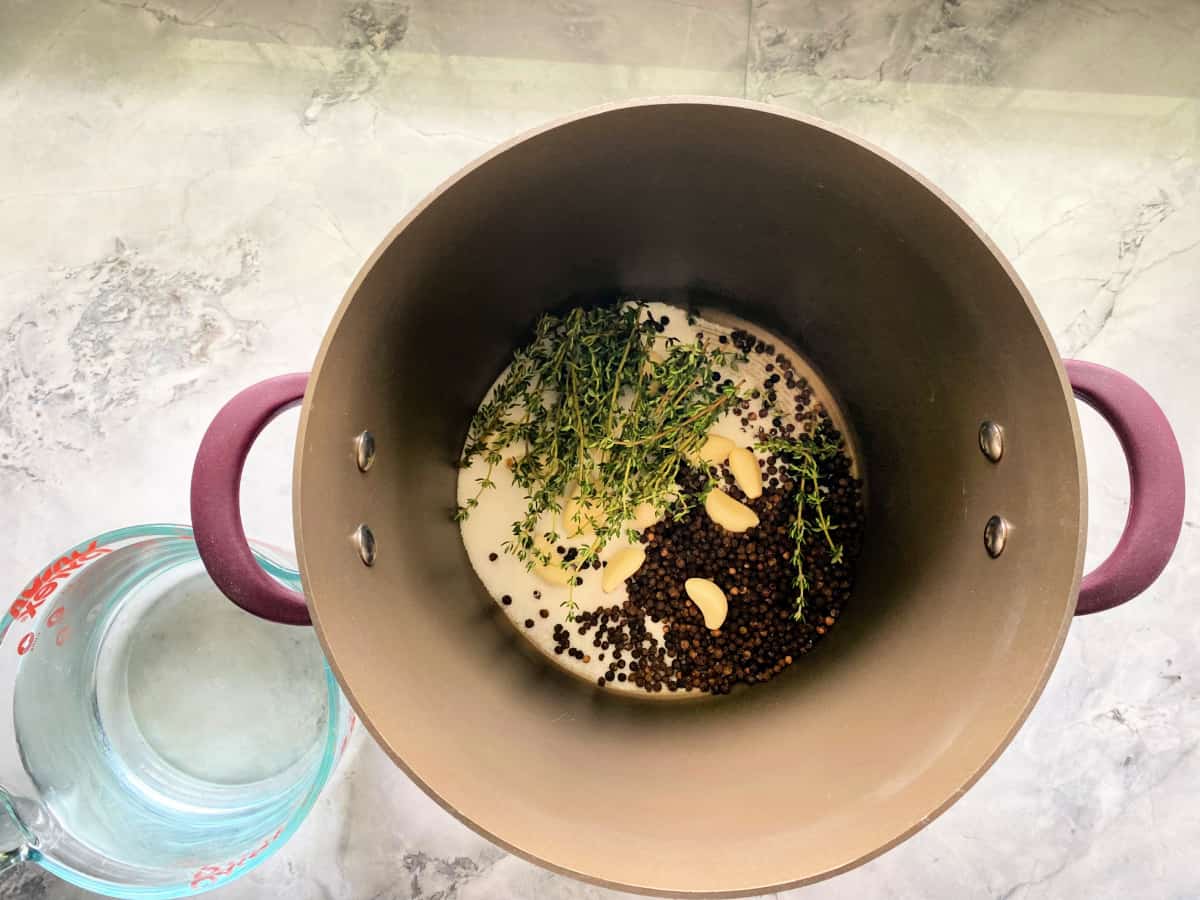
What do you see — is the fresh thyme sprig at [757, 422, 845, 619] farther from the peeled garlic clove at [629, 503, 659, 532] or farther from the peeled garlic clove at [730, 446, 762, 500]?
the peeled garlic clove at [629, 503, 659, 532]

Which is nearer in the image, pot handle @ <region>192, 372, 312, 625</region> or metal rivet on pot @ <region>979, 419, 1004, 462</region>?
pot handle @ <region>192, 372, 312, 625</region>

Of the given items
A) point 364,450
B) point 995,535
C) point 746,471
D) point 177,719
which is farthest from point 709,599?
point 177,719

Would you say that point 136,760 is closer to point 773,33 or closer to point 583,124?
point 583,124

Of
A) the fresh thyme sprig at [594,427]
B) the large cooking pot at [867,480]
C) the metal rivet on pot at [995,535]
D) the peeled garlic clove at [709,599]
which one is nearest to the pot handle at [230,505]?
the large cooking pot at [867,480]

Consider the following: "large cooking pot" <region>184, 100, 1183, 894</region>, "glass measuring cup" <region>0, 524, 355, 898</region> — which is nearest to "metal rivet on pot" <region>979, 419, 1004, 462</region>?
"large cooking pot" <region>184, 100, 1183, 894</region>

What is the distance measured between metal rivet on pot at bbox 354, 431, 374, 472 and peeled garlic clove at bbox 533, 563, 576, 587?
0.25 m

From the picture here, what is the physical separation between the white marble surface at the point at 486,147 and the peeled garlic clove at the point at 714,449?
37 cm

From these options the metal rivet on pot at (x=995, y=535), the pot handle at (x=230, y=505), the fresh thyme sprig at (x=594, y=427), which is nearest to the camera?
the pot handle at (x=230, y=505)

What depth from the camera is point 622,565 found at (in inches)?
36.5

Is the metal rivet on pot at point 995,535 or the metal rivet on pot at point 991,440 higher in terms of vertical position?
the metal rivet on pot at point 991,440

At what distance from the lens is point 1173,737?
0.96 m

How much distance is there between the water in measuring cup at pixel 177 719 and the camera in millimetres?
837

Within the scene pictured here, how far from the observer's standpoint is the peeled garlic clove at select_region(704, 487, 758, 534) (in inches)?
36.9

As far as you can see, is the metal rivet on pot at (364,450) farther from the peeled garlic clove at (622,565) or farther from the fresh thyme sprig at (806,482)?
the fresh thyme sprig at (806,482)
